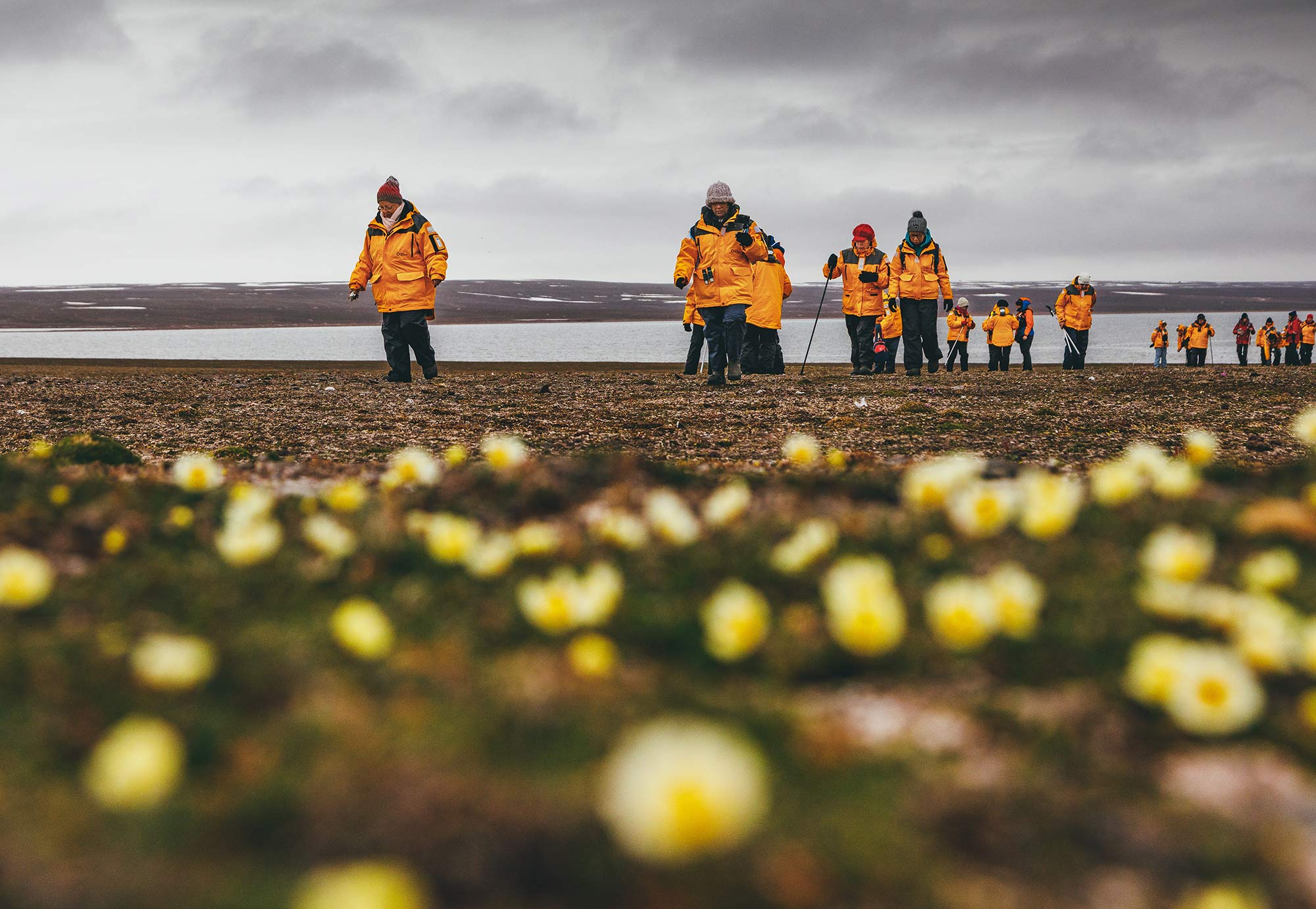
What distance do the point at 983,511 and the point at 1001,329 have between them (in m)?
28.5

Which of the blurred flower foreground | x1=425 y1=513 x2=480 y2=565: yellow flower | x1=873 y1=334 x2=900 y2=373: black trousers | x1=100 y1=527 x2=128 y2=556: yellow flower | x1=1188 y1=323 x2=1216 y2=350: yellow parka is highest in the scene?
x1=1188 y1=323 x2=1216 y2=350: yellow parka

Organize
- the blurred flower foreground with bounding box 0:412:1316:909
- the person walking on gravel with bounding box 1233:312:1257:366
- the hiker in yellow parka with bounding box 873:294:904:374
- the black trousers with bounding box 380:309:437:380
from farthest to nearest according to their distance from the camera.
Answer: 1. the person walking on gravel with bounding box 1233:312:1257:366
2. the hiker in yellow parka with bounding box 873:294:904:374
3. the black trousers with bounding box 380:309:437:380
4. the blurred flower foreground with bounding box 0:412:1316:909

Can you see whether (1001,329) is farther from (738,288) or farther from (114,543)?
(114,543)

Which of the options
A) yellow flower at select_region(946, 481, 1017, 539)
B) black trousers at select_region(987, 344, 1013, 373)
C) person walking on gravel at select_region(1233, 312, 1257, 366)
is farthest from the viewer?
person walking on gravel at select_region(1233, 312, 1257, 366)

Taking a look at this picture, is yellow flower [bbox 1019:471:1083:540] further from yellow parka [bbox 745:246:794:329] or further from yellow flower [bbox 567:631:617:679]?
yellow parka [bbox 745:246:794:329]

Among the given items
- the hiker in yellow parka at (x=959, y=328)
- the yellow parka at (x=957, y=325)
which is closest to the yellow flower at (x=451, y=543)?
the hiker in yellow parka at (x=959, y=328)

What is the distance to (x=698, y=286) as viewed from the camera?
52.7 feet

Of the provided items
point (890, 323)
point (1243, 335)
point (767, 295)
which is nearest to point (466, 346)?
point (1243, 335)

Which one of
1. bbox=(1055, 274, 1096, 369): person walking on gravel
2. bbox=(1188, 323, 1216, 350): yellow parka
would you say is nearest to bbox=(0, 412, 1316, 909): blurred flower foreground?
bbox=(1055, 274, 1096, 369): person walking on gravel

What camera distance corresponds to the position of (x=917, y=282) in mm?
19312

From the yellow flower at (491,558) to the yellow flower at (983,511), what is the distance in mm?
1563

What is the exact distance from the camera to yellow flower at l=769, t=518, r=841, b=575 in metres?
3.12

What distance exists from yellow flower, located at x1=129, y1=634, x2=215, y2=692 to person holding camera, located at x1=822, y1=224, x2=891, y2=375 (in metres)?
18.6

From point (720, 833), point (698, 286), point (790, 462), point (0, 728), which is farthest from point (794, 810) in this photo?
point (698, 286)
